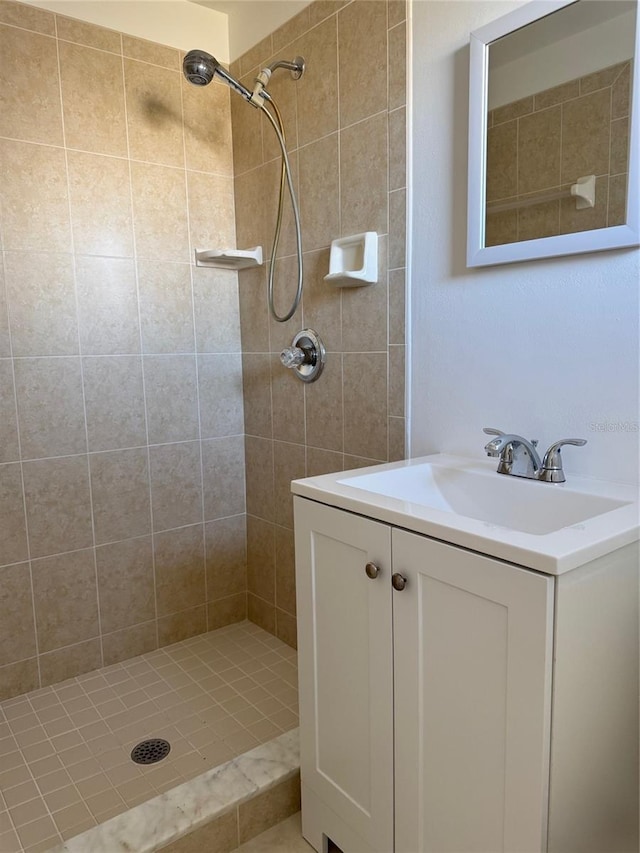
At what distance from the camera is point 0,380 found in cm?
185

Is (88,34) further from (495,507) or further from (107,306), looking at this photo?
(495,507)

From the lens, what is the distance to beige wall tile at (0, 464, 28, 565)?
1.89 metres

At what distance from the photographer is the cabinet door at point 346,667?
114cm

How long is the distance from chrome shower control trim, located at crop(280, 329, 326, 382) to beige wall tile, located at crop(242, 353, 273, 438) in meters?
0.25

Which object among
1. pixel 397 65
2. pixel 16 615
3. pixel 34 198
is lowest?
pixel 16 615

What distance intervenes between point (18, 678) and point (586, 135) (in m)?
2.31

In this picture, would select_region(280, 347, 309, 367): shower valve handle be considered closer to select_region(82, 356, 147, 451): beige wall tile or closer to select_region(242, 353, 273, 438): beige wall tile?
select_region(242, 353, 273, 438): beige wall tile

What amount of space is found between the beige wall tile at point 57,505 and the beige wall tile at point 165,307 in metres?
0.52

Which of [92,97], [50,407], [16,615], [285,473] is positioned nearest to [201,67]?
[92,97]

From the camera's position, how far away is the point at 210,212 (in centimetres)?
225

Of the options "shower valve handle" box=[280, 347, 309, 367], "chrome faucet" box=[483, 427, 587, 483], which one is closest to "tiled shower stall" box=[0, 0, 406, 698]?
"shower valve handle" box=[280, 347, 309, 367]

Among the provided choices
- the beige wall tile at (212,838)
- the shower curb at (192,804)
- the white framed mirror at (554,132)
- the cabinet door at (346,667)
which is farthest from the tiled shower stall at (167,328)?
the beige wall tile at (212,838)

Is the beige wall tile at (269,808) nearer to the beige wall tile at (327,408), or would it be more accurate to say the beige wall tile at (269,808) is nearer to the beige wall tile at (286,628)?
the beige wall tile at (286,628)

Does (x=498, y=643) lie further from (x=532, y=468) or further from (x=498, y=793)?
(x=532, y=468)
